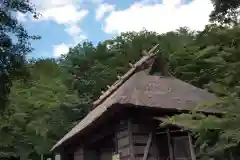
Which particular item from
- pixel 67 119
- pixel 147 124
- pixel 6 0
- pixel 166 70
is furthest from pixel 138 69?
pixel 67 119

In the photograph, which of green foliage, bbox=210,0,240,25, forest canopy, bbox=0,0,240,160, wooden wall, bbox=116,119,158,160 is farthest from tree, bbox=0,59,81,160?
green foliage, bbox=210,0,240,25

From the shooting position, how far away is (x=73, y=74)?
1272 inches

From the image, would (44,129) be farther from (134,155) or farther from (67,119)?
(134,155)

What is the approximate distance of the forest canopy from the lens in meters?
11.3

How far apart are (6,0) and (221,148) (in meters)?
7.73

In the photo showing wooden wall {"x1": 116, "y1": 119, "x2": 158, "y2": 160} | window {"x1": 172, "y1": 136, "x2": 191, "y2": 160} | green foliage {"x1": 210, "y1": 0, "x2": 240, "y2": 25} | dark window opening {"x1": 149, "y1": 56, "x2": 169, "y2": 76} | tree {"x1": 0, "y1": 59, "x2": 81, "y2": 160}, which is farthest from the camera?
tree {"x1": 0, "y1": 59, "x2": 81, "y2": 160}

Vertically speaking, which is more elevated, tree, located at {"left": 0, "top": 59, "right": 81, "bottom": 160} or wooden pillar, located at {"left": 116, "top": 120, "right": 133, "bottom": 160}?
tree, located at {"left": 0, "top": 59, "right": 81, "bottom": 160}

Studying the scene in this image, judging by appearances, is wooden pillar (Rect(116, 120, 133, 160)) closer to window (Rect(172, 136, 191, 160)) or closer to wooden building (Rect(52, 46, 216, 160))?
wooden building (Rect(52, 46, 216, 160))

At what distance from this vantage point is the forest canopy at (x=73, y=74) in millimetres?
11328

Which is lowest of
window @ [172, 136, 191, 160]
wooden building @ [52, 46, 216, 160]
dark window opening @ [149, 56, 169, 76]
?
window @ [172, 136, 191, 160]

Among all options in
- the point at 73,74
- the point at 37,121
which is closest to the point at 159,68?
the point at 37,121

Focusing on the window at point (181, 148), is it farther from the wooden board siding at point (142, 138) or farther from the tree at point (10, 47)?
the tree at point (10, 47)

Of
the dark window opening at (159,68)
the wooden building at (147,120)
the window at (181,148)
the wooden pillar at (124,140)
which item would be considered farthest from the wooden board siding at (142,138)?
the dark window opening at (159,68)

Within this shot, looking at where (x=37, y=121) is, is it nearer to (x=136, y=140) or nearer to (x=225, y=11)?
(x=136, y=140)
